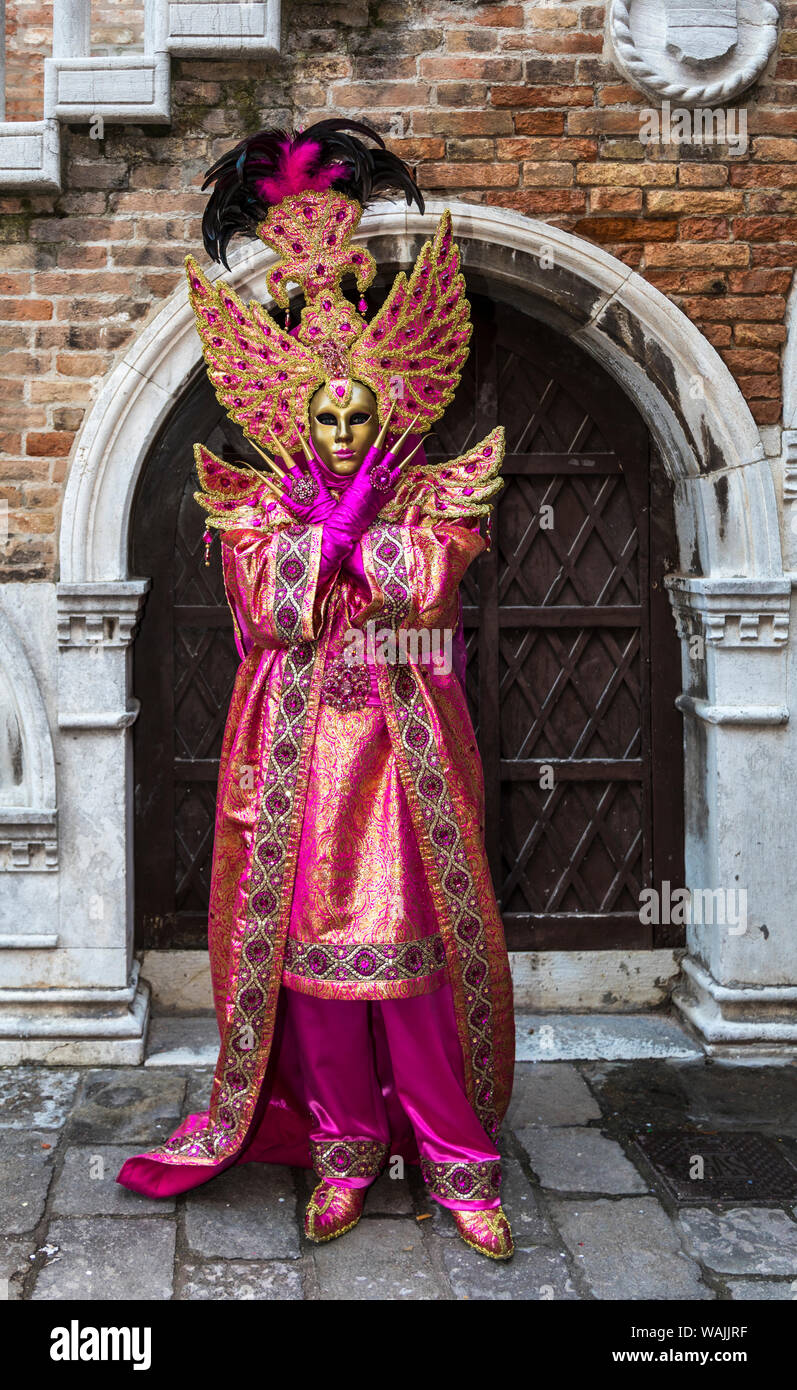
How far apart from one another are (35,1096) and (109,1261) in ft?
3.54

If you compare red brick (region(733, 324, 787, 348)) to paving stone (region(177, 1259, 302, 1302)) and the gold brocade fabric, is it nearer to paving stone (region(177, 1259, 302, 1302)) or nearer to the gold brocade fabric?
the gold brocade fabric

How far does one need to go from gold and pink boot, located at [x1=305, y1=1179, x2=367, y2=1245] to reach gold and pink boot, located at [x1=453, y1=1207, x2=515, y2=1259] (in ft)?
0.88

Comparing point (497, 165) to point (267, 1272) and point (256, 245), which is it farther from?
point (267, 1272)

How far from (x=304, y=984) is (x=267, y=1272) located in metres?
0.68

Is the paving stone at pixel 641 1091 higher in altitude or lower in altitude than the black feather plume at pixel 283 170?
lower

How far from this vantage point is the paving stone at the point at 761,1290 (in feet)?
10.2

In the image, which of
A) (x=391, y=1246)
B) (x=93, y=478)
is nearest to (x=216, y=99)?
(x=93, y=478)

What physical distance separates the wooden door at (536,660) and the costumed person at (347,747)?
1082 millimetres

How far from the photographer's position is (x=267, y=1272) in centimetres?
321

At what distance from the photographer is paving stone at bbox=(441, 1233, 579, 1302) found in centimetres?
311

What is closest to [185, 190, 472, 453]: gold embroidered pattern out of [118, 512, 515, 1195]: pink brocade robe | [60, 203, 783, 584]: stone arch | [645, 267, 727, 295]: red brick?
[118, 512, 515, 1195]: pink brocade robe

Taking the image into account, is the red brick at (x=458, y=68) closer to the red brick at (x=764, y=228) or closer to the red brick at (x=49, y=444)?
the red brick at (x=764, y=228)

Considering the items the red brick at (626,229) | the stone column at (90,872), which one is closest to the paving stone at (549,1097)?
the stone column at (90,872)

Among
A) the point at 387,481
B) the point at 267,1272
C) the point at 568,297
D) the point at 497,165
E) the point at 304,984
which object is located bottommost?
the point at 267,1272
